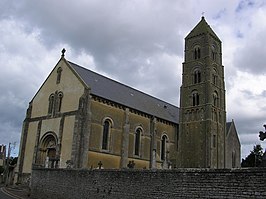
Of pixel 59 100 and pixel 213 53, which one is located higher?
pixel 213 53

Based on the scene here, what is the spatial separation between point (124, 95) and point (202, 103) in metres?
10.5

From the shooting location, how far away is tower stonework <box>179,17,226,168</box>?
39.7m

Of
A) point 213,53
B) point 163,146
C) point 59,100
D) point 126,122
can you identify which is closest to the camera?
point 59,100

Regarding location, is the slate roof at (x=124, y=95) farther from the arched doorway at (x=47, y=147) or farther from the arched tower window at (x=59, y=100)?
the arched doorway at (x=47, y=147)

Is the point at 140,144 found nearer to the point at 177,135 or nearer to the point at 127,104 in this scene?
the point at 127,104

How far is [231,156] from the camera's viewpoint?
47.5 m

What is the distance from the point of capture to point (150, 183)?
15.3 metres

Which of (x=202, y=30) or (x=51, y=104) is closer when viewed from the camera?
(x=51, y=104)

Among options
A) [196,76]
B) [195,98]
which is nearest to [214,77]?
[196,76]

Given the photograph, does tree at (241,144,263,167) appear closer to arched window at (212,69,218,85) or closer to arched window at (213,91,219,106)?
arched window at (213,91,219,106)

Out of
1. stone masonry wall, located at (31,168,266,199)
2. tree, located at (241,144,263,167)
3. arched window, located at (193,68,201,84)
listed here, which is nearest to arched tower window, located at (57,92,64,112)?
stone masonry wall, located at (31,168,266,199)

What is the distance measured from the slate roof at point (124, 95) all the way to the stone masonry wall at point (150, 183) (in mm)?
12178

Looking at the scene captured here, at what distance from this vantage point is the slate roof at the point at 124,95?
3466 centimetres

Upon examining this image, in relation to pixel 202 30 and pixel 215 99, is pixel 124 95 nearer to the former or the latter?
pixel 215 99
